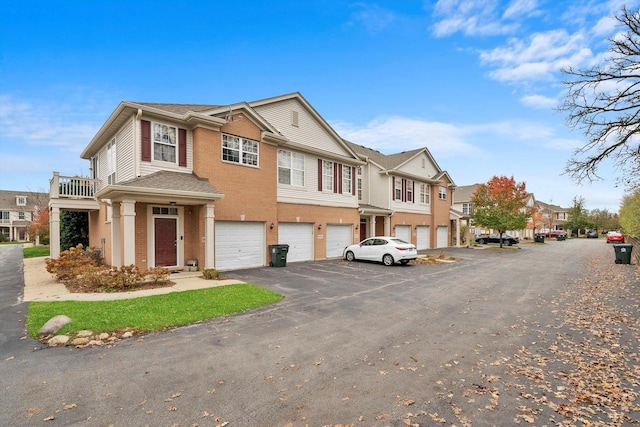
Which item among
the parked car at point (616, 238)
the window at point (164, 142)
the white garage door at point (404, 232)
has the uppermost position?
the window at point (164, 142)

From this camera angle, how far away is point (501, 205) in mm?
30547

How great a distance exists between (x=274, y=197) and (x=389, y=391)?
501 inches

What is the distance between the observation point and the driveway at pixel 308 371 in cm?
350

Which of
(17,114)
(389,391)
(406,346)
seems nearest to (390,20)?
(406,346)

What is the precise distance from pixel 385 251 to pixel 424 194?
553 inches

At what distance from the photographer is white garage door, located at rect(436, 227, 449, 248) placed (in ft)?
100

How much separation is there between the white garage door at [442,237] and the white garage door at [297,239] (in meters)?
17.2

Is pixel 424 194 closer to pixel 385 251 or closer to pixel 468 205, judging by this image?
pixel 385 251

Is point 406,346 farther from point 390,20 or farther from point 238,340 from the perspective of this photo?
point 390,20

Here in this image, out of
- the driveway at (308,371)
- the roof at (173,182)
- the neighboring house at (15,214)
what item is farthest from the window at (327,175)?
the neighboring house at (15,214)

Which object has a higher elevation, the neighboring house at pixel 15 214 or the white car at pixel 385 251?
the neighboring house at pixel 15 214

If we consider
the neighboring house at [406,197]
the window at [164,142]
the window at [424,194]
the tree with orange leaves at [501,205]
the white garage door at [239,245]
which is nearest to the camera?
the window at [164,142]

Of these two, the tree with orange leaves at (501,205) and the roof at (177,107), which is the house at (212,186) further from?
the tree with orange leaves at (501,205)

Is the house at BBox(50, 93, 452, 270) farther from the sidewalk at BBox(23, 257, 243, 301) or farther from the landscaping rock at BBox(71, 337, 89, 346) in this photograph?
the landscaping rock at BBox(71, 337, 89, 346)
